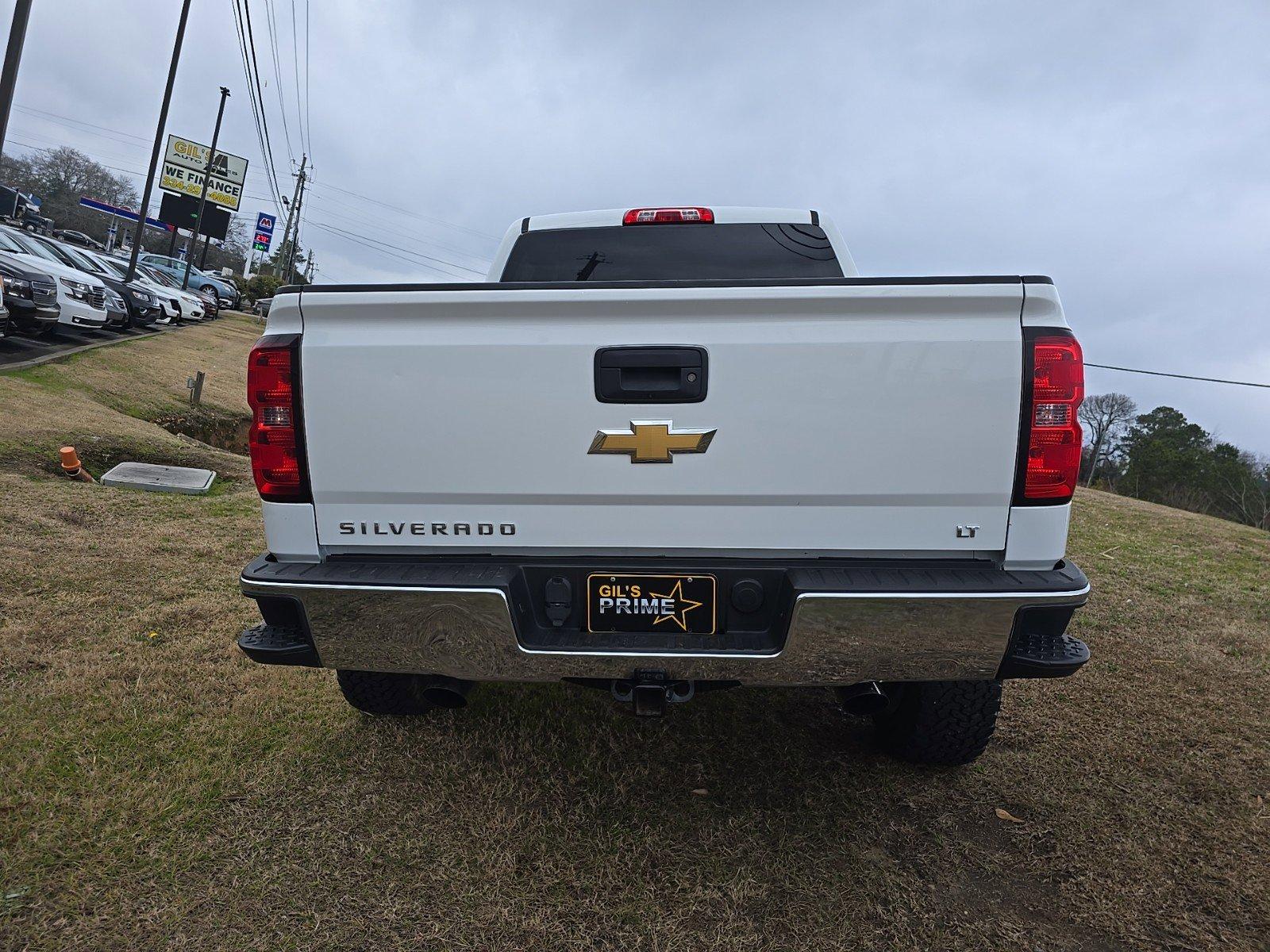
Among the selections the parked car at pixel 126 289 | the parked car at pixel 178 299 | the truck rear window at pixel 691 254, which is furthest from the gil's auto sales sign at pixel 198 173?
the truck rear window at pixel 691 254

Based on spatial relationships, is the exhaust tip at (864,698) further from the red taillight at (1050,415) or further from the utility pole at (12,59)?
the utility pole at (12,59)

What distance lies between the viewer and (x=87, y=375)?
11.0 meters

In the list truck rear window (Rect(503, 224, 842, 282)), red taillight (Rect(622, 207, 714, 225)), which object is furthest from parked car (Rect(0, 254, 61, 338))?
red taillight (Rect(622, 207, 714, 225))

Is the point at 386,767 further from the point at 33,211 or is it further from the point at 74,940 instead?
the point at 33,211

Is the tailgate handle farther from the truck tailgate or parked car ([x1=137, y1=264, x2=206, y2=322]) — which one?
parked car ([x1=137, y1=264, x2=206, y2=322])

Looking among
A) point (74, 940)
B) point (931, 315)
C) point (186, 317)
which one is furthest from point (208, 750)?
point (186, 317)

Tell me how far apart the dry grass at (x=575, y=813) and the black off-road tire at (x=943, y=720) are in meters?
0.13

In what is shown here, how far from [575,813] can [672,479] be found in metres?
1.30

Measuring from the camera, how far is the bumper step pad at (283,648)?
2.21 metres

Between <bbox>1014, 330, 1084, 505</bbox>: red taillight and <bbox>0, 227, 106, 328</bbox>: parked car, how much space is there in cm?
1496

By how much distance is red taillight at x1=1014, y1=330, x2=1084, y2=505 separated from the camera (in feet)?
6.58

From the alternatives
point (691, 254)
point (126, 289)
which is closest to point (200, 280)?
point (126, 289)

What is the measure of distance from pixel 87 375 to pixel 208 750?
1050 centimetres

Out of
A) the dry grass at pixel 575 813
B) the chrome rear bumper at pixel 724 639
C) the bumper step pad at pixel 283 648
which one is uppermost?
the chrome rear bumper at pixel 724 639
